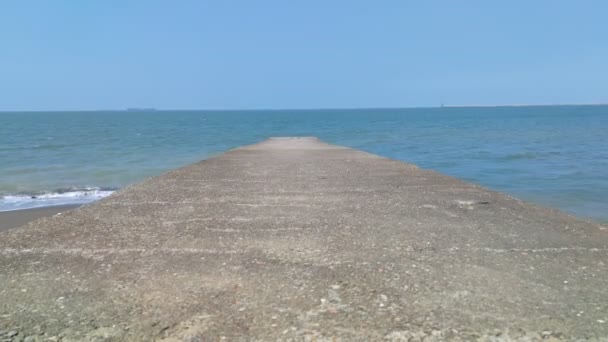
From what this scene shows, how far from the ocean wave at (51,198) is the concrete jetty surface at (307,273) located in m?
7.10

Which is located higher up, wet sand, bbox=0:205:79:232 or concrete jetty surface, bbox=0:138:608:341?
concrete jetty surface, bbox=0:138:608:341

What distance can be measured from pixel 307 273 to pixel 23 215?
10.0m

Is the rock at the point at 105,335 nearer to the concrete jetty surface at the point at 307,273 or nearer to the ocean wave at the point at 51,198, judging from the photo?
the concrete jetty surface at the point at 307,273

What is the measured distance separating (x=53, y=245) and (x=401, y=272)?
363 cm

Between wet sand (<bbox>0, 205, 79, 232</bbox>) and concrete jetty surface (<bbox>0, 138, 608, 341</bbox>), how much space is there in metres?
4.56

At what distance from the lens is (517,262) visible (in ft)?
14.9

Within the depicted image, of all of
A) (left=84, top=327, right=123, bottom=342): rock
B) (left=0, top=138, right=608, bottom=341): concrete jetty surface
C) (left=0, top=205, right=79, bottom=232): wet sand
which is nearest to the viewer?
(left=84, top=327, right=123, bottom=342): rock

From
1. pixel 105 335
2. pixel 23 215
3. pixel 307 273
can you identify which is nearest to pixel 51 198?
pixel 23 215

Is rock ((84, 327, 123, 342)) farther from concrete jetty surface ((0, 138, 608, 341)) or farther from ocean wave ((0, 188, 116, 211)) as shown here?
ocean wave ((0, 188, 116, 211))

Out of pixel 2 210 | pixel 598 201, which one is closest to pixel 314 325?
pixel 2 210

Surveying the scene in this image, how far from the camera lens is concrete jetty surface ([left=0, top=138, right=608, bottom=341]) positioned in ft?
10.7

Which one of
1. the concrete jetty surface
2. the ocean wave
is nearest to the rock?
the concrete jetty surface

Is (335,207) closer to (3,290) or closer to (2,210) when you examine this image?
(3,290)

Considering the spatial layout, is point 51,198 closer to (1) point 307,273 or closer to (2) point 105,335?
(1) point 307,273
